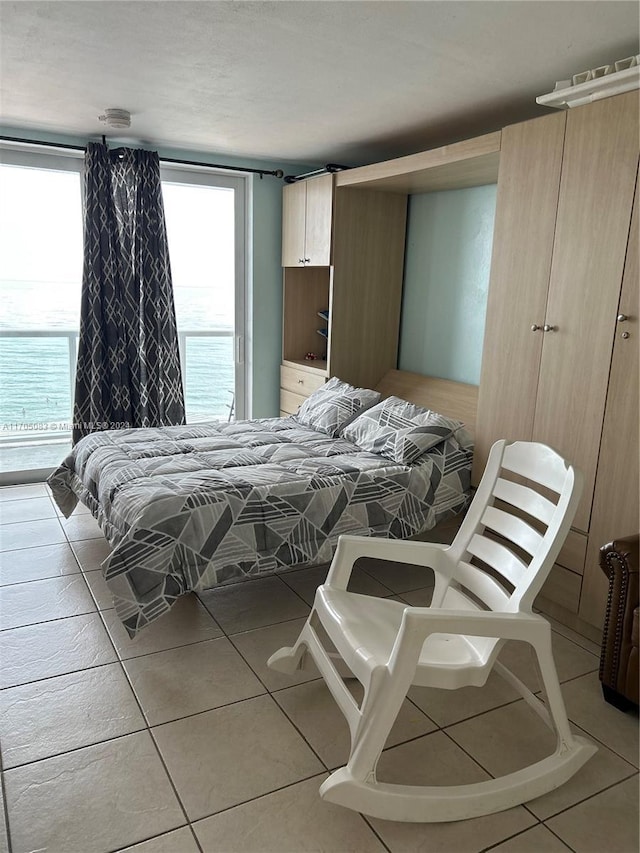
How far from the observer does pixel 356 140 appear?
4.09m

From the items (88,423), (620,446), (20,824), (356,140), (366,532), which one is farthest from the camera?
Result: (88,423)

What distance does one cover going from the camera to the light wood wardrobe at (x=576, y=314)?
245 cm

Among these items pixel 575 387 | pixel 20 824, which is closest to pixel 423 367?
pixel 575 387

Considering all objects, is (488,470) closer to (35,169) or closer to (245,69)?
(245,69)

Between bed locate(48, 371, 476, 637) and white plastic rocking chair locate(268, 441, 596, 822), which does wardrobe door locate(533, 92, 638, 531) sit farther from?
bed locate(48, 371, 476, 637)

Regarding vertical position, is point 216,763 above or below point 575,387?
below

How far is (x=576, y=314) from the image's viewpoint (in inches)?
104

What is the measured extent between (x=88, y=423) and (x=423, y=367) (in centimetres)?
240

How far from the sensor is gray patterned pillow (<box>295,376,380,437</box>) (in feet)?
12.8

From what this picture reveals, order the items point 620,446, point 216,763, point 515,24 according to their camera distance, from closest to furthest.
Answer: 1. point 216,763
2. point 515,24
3. point 620,446

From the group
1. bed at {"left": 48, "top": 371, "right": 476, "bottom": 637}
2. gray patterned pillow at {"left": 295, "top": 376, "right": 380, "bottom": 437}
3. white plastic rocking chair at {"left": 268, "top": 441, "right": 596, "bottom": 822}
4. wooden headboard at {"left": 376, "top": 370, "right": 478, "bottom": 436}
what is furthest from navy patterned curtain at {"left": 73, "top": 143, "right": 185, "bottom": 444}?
white plastic rocking chair at {"left": 268, "top": 441, "right": 596, "bottom": 822}

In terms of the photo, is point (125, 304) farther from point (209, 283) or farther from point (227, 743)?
point (227, 743)

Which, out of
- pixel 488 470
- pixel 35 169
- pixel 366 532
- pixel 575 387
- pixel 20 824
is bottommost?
pixel 20 824

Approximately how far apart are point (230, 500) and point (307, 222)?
2.63 m
